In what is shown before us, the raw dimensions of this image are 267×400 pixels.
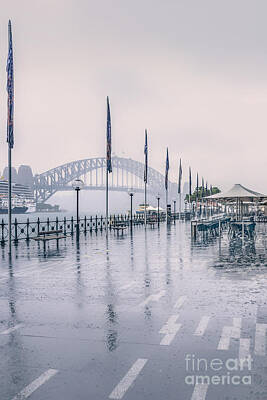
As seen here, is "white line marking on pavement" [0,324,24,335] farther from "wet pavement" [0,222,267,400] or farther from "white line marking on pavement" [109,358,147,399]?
"white line marking on pavement" [109,358,147,399]

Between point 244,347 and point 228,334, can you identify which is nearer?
point 244,347

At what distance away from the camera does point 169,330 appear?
691cm

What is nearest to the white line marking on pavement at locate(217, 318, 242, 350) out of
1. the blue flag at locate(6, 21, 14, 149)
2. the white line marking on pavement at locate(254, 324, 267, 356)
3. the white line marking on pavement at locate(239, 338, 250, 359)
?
the white line marking on pavement at locate(239, 338, 250, 359)

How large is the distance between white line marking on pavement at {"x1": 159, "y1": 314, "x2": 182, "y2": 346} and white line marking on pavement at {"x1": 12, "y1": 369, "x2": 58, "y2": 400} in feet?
5.84

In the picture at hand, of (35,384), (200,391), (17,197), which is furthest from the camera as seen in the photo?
(17,197)

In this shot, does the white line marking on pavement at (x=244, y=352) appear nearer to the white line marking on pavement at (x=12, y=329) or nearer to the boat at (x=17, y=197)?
the white line marking on pavement at (x=12, y=329)

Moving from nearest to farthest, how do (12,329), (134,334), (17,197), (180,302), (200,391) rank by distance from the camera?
1. (200,391)
2. (134,334)
3. (12,329)
4. (180,302)
5. (17,197)

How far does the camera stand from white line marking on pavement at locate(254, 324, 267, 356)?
5.83 metres

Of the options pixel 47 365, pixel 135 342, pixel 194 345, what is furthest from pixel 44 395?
pixel 194 345

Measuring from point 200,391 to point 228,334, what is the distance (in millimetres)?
2130

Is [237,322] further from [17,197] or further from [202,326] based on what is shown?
[17,197]

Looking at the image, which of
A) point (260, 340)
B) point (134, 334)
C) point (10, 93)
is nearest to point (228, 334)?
point (260, 340)

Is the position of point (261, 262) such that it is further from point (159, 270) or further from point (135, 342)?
point (135, 342)

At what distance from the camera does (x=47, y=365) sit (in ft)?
17.8
